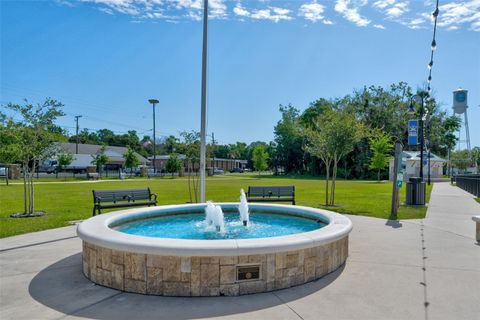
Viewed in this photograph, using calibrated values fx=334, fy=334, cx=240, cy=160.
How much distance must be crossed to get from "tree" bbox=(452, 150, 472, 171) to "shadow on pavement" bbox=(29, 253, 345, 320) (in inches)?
3407

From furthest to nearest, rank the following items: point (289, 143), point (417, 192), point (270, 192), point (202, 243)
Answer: point (289, 143) < point (417, 192) < point (270, 192) < point (202, 243)

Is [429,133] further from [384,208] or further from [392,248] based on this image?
[392,248]

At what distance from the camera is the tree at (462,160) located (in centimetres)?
7688

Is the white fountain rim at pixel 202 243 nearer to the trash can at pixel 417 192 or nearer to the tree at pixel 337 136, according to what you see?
the tree at pixel 337 136

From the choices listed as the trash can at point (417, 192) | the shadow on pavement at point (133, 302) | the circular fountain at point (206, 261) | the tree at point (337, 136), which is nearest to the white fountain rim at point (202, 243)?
the circular fountain at point (206, 261)

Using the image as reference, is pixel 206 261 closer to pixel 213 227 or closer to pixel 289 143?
pixel 213 227

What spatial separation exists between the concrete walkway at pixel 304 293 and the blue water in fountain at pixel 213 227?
1.32 meters

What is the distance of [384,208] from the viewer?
1309 cm

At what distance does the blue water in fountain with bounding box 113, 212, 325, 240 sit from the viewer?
6934 mm

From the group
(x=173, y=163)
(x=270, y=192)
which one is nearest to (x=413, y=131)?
(x=270, y=192)

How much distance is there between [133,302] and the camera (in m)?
4.03

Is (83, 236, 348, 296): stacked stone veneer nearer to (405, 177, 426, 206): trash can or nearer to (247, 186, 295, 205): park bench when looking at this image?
(247, 186, 295, 205): park bench

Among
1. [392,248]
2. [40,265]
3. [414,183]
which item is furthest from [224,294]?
[414,183]

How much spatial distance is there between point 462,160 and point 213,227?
8604 centimetres
